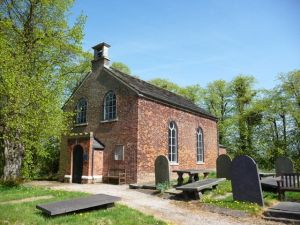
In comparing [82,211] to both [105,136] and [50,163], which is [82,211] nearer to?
[105,136]

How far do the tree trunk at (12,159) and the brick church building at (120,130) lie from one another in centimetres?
318

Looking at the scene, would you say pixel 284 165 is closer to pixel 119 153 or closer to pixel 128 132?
pixel 128 132

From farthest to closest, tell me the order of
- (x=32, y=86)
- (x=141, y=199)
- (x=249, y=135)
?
(x=249, y=135), (x=32, y=86), (x=141, y=199)

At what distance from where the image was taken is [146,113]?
1909cm

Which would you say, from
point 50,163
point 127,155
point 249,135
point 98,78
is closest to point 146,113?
point 127,155

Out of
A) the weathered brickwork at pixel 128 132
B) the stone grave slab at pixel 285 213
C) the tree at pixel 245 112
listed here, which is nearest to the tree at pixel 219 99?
the tree at pixel 245 112

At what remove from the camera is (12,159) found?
1816cm

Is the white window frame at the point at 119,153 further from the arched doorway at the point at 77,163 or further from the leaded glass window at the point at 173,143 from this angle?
the leaded glass window at the point at 173,143

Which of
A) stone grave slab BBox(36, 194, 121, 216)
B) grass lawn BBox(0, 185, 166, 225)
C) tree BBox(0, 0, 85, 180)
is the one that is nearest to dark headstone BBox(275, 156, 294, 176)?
grass lawn BBox(0, 185, 166, 225)

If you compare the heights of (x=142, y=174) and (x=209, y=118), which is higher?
(x=209, y=118)

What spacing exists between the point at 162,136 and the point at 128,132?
9.21 ft

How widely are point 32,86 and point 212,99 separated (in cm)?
3376

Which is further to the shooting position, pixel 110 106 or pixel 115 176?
pixel 110 106

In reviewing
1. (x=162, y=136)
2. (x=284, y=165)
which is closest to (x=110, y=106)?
(x=162, y=136)
